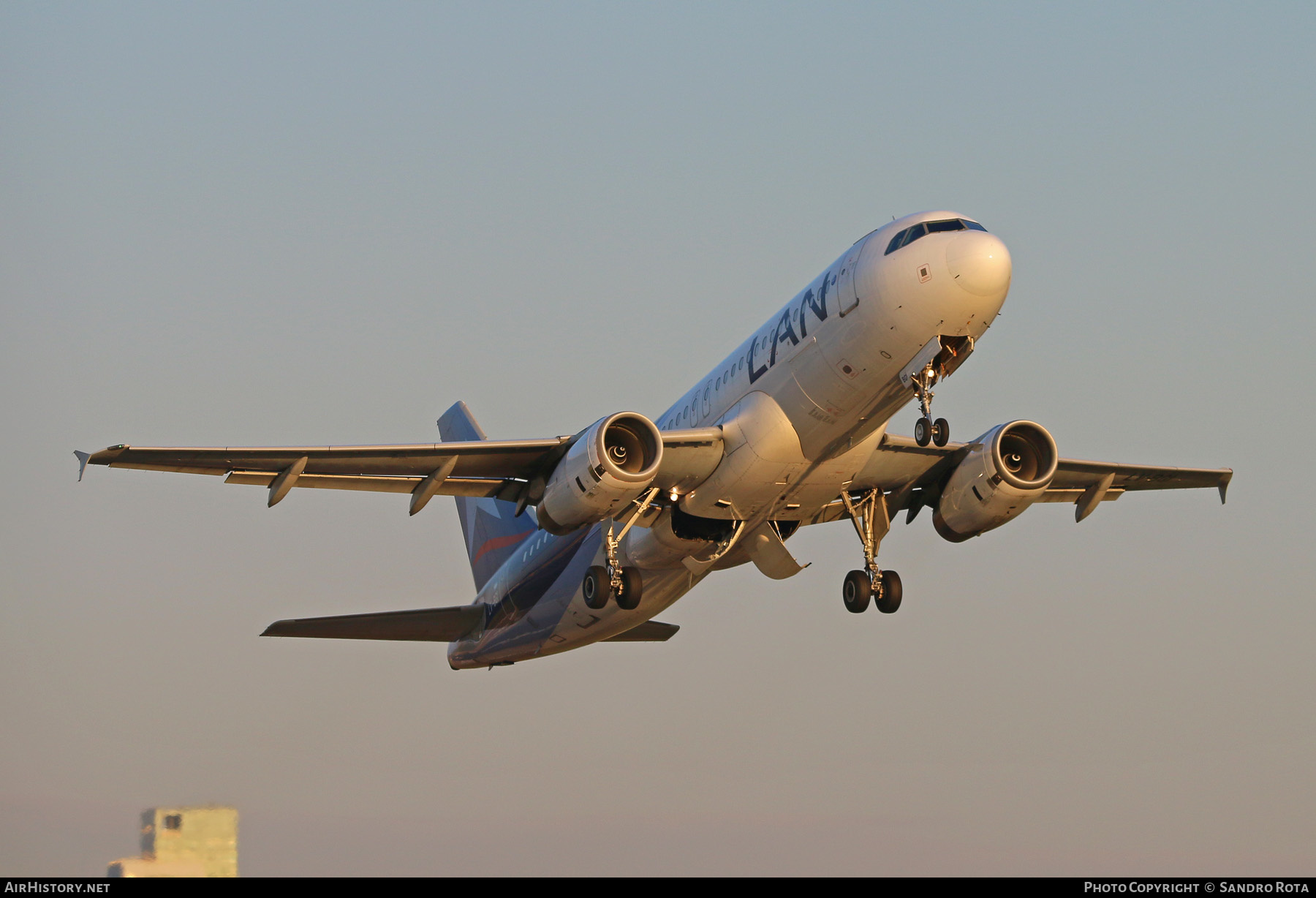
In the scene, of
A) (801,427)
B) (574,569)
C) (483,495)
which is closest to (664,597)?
(574,569)

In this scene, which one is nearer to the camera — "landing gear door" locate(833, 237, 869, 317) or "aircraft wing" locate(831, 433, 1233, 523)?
"landing gear door" locate(833, 237, 869, 317)

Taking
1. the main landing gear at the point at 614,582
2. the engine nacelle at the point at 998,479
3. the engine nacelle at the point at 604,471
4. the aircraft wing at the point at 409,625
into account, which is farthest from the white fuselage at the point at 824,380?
the aircraft wing at the point at 409,625

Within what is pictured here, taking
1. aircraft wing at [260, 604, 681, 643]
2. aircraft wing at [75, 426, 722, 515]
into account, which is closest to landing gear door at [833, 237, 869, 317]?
aircraft wing at [75, 426, 722, 515]

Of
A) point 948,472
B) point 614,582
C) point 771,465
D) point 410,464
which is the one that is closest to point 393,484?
point 410,464

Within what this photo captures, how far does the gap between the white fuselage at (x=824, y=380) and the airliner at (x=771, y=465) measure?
4cm

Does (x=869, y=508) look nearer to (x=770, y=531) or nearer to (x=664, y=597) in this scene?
(x=770, y=531)

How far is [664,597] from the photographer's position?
1353 inches

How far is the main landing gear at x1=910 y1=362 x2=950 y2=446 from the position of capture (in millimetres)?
27594

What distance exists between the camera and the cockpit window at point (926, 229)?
27.3 metres

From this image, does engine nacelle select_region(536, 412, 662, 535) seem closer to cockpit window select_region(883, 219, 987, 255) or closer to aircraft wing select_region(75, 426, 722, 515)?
aircraft wing select_region(75, 426, 722, 515)

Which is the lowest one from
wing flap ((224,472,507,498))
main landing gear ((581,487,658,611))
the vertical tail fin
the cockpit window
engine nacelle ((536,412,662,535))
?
main landing gear ((581,487,658,611))

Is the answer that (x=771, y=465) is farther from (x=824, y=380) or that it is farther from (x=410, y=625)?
(x=410, y=625)

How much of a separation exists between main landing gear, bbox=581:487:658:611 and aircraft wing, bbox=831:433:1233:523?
4.69 metres
